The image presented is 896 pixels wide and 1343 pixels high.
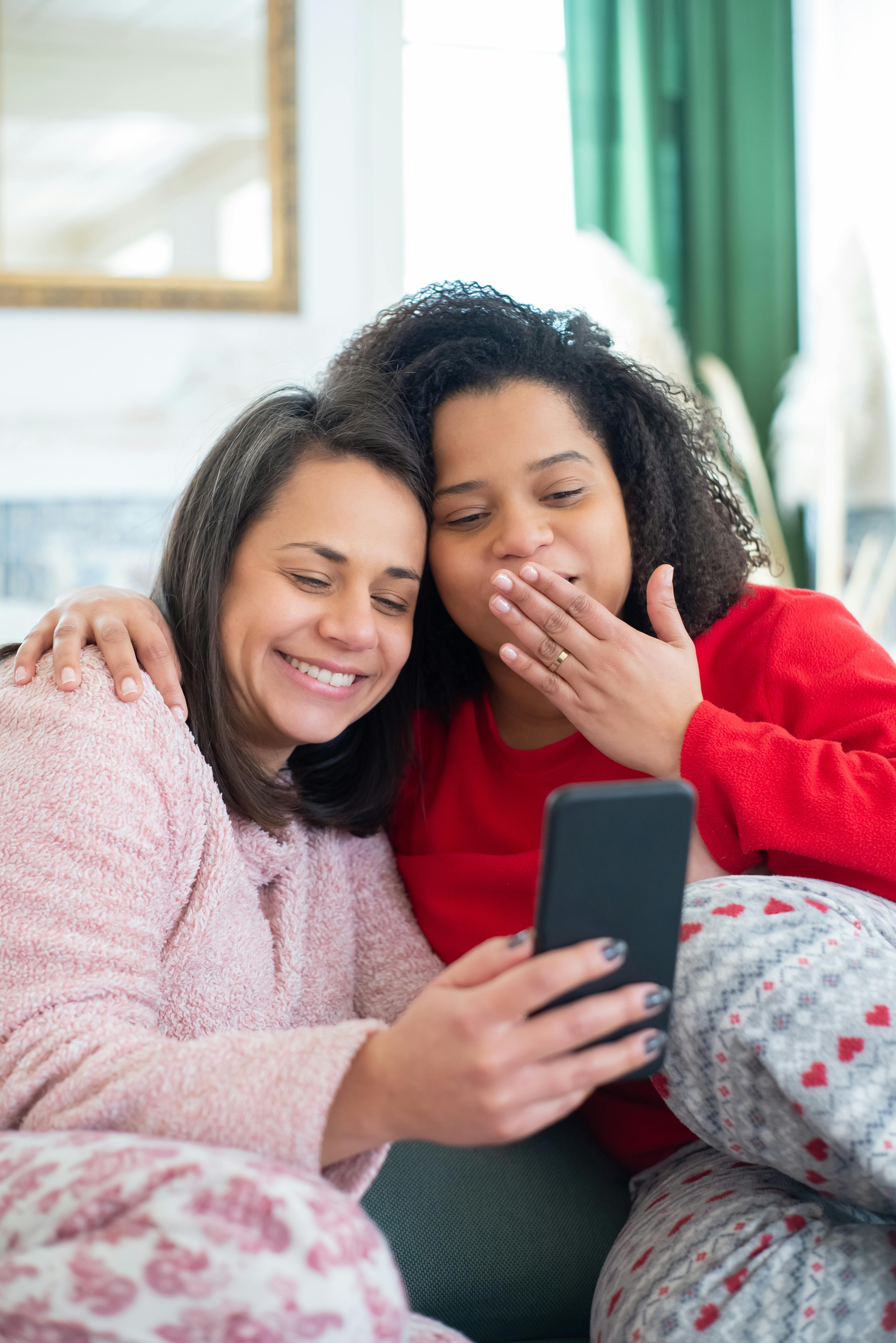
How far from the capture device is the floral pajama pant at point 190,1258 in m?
0.62

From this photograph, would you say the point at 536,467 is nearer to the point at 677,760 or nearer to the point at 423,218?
the point at 677,760

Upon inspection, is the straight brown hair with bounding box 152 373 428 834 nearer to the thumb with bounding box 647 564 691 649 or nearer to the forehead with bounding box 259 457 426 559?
the forehead with bounding box 259 457 426 559

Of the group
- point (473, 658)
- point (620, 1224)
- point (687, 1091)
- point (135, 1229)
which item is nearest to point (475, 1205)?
point (620, 1224)

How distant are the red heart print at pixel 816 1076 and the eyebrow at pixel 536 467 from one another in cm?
67

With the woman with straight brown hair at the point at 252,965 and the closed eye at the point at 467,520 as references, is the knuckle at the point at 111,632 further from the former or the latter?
the closed eye at the point at 467,520

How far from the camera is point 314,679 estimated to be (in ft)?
3.86

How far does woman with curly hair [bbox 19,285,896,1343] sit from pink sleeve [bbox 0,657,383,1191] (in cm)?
7

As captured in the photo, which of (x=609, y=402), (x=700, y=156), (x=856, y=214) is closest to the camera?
(x=609, y=402)

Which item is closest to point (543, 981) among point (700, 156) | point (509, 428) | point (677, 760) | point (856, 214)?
point (677, 760)

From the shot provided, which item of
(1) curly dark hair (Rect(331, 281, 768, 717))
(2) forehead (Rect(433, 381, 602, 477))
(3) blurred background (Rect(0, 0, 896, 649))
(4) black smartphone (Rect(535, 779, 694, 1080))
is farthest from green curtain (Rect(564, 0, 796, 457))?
(4) black smartphone (Rect(535, 779, 694, 1080))

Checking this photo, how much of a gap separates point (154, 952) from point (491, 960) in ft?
1.06

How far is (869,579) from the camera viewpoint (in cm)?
323

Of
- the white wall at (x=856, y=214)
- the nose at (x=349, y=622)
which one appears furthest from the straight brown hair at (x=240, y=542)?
the white wall at (x=856, y=214)

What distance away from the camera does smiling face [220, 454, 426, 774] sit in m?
1.16
